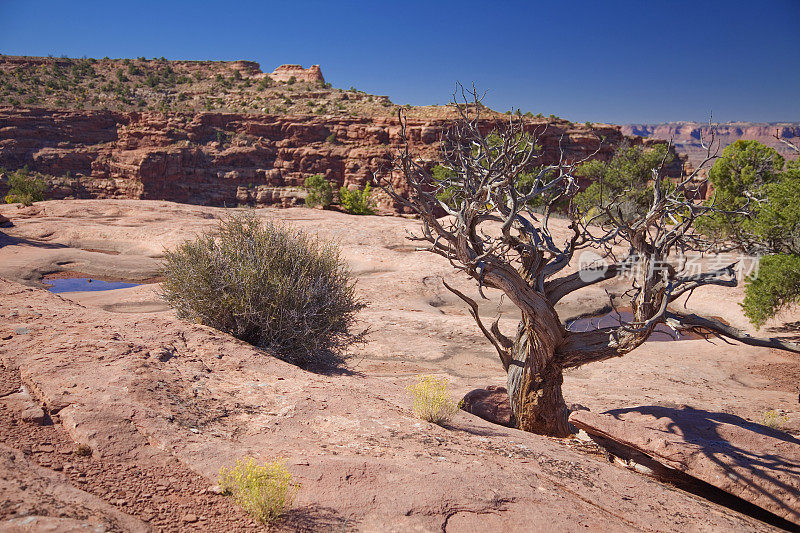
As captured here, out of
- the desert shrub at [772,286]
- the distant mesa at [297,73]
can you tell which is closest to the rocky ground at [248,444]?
the desert shrub at [772,286]

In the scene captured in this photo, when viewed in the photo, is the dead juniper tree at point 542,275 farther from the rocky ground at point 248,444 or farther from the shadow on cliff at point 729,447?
the shadow on cliff at point 729,447

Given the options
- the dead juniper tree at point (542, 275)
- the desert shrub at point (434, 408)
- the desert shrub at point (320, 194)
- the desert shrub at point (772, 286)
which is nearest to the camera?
the desert shrub at point (434, 408)

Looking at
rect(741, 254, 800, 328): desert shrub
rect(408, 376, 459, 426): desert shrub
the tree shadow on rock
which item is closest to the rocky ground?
the tree shadow on rock

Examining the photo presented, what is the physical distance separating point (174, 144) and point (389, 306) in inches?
1664

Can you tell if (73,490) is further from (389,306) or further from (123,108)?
(123,108)

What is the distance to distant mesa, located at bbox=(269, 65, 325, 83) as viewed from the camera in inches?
2562

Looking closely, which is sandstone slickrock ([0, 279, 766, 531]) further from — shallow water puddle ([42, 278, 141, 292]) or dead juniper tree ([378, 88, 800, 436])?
shallow water puddle ([42, 278, 141, 292])

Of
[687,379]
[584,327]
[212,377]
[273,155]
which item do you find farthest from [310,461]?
[273,155]

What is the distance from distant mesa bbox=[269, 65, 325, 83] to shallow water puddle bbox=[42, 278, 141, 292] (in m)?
54.4

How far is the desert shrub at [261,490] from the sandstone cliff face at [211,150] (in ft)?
134

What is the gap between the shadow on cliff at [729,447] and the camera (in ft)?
15.8

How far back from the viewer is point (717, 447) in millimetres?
5348

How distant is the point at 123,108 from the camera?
49.4 metres

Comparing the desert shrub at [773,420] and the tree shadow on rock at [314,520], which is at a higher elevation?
the tree shadow on rock at [314,520]
